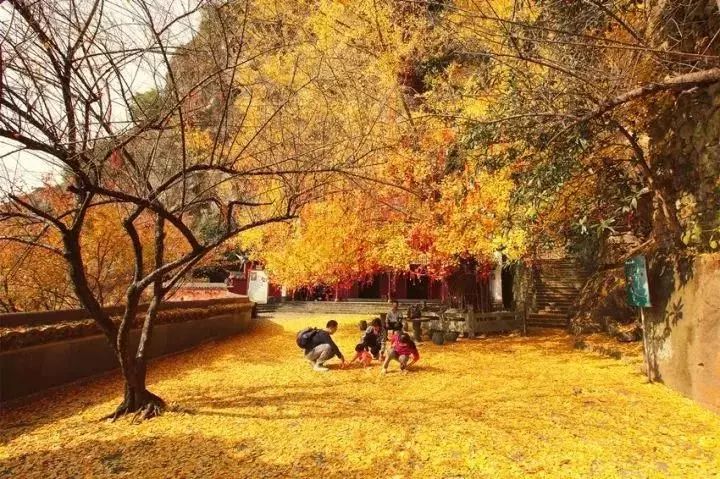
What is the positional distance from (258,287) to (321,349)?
721 inches

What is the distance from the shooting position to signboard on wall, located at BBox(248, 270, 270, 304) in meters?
27.0

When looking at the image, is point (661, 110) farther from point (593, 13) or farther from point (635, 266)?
point (635, 266)

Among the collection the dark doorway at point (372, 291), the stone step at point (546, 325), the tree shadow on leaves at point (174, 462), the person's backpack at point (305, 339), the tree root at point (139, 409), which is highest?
the dark doorway at point (372, 291)

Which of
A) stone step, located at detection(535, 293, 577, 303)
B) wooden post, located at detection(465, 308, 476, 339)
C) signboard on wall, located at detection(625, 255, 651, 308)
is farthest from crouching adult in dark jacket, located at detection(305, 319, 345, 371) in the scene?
stone step, located at detection(535, 293, 577, 303)

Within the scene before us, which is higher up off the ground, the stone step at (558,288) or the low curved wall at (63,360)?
the stone step at (558,288)

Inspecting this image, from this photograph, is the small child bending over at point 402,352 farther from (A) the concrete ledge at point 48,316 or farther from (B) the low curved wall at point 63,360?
(B) the low curved wall at point 63,360

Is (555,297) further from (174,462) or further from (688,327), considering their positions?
(174,462)

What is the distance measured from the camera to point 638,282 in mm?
8078

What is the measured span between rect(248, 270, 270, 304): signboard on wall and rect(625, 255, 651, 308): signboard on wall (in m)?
21.5

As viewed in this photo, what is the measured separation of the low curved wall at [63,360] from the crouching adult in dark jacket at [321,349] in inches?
156

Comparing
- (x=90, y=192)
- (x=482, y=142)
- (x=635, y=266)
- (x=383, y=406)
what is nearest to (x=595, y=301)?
(x=635, y=266)

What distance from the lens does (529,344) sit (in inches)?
516

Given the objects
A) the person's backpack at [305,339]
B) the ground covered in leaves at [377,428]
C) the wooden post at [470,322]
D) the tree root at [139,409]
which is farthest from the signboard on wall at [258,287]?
the tree root at [139,409]

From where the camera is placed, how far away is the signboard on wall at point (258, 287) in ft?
88.5
